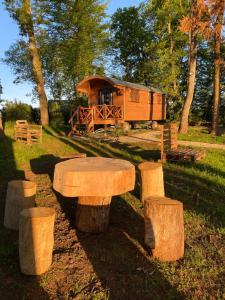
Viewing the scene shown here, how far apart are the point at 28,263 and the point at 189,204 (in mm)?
3385

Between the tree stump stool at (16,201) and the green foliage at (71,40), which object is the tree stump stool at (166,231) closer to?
the tree stump stool at (16,201)

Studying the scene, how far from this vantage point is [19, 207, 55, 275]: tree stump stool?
351cm

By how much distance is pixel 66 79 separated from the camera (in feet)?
106

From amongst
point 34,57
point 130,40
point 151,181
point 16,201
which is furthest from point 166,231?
point 130,40

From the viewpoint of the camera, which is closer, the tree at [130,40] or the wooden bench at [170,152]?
the wooden bench at [170,152]

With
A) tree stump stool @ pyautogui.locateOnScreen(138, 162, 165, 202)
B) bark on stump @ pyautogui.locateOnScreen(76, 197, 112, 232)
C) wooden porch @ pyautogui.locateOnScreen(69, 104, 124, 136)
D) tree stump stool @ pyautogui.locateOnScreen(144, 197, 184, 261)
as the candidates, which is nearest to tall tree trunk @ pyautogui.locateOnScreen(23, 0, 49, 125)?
wooden porch @ pyautogui.locateOnScreen(69, 104, 124, 136)

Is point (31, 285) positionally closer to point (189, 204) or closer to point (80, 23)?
point (189, 204)

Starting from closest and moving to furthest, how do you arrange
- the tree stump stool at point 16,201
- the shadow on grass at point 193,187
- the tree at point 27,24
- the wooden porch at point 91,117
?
the tree stump stool at point 16,201 → the shadow on grass at point 193,187 → the wooden porch at point 91,117 → the tree at point 27,24

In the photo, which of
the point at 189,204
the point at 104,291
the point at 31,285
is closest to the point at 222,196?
the point at 189,204

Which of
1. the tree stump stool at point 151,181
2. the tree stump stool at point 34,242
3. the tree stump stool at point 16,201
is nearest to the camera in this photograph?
the tree stump stool at point 34,242

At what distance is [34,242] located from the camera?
3.53 meters

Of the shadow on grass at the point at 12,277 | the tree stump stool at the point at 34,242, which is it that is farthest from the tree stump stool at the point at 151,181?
the tree stump stool at the point at 34,242

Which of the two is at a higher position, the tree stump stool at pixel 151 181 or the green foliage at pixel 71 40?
the green foliage at pixel 71 40

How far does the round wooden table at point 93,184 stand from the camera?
4.18m
